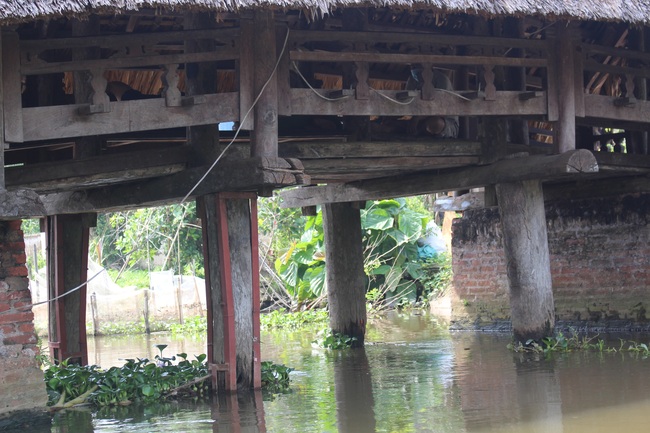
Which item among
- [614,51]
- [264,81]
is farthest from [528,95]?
[264,81]

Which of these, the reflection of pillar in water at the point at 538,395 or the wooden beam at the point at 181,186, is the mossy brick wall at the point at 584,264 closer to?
the reflection of pillar in water at the point at 538,395

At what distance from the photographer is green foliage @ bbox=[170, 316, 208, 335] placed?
1773 cm

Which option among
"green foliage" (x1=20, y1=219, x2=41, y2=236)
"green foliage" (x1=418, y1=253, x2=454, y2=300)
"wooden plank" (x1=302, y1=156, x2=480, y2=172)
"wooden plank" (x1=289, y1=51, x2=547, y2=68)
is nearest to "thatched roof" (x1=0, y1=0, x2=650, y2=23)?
"wooden plank" (x1=289, y1=51, x2=547, y2=68)

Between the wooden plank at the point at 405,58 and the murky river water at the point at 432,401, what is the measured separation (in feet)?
10.3

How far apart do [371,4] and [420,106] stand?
4.92 feet

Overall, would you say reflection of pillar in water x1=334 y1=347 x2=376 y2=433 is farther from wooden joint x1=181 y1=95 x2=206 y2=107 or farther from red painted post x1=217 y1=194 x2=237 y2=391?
wooden joint x1=181 y1=95 x2=206 y2=107

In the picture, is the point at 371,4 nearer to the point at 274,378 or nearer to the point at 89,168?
the point at 89,168

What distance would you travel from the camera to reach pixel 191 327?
59.5ft

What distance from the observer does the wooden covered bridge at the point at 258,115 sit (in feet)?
24.8

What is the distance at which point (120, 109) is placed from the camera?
25.4 feet

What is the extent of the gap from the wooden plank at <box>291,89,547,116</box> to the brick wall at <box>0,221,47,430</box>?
2750mm

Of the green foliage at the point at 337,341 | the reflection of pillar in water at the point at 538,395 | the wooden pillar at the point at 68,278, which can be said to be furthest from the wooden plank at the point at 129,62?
the green foliage at the point at 337,341

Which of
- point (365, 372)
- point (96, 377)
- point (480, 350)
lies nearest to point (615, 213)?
point (480, 350)

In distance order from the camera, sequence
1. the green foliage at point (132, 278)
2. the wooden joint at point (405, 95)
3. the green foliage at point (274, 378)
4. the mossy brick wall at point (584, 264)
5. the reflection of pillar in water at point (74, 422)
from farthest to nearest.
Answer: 1. the green foliage at point (132, 278)
2. the mossy brick wall at point (584, 264)
3. the green foliage at point (274, 378)
4. the wooden joint at point (405, 95)
5. the reflection of pillar in water at point (74, 422)
